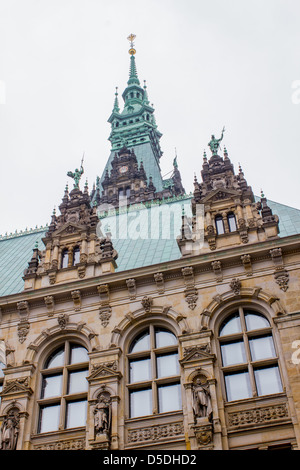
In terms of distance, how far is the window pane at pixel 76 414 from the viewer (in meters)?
20.0

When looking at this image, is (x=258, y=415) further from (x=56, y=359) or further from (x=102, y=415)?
(x=56, y=359)

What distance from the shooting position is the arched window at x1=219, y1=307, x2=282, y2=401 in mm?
19062

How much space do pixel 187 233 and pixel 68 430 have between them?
810 centimetres

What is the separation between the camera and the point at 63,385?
2080cm

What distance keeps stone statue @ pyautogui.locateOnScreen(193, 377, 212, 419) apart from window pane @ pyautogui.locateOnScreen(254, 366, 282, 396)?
1.57 meters

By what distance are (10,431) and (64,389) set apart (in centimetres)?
211

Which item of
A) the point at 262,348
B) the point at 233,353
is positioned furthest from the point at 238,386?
the point at 262,348

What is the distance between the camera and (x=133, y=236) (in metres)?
28.3

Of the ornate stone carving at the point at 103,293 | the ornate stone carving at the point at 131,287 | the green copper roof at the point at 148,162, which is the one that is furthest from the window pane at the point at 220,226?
the green copper roof at the point at 148,162

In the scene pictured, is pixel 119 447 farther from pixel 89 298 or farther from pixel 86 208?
pixel 86 208

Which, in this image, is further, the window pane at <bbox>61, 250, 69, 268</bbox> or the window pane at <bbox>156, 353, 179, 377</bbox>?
the window pane at <bbox>61, 250, 69, 268</bbox>

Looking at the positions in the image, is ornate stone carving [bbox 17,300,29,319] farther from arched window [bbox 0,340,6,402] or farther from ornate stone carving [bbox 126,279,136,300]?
ornate stone carving [bbox 126,279,136,300]

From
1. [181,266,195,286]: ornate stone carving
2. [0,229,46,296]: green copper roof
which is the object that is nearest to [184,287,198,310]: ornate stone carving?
[181,266,195,286]: ornate stone carving

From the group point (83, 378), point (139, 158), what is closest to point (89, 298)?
point (83, 378)
